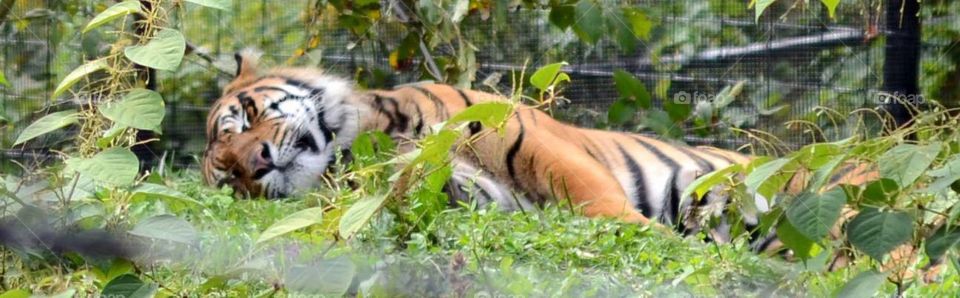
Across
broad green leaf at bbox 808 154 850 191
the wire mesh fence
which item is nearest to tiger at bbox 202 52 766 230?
the wire mesh fence

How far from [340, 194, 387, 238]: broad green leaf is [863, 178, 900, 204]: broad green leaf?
1.62 ft

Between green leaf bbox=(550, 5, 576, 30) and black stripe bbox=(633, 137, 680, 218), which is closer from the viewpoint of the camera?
black stripe bbox=(633, 137, 680, 218)

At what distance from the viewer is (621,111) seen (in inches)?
127

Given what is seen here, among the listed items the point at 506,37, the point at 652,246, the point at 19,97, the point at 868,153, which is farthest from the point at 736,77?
the point at 868,153

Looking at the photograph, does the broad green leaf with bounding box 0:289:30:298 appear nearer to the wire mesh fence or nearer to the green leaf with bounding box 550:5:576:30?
the wire mesh fence

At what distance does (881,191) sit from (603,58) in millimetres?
2159

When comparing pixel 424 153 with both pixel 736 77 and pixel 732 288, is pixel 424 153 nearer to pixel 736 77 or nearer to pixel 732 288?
pixel 732 288

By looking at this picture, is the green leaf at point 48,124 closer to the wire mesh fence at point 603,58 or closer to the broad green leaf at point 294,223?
the broad green leaf at point 294,223

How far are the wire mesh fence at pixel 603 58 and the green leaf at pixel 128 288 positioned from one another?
1.70 metres

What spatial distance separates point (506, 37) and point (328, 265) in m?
2.13

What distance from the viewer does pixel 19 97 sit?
325 centimetres

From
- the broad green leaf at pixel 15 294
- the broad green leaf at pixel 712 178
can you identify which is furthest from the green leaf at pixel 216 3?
the broad green leaf at pixel 712 178

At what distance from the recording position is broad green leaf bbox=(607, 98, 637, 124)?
10.5ft

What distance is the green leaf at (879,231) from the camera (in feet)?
4.07
